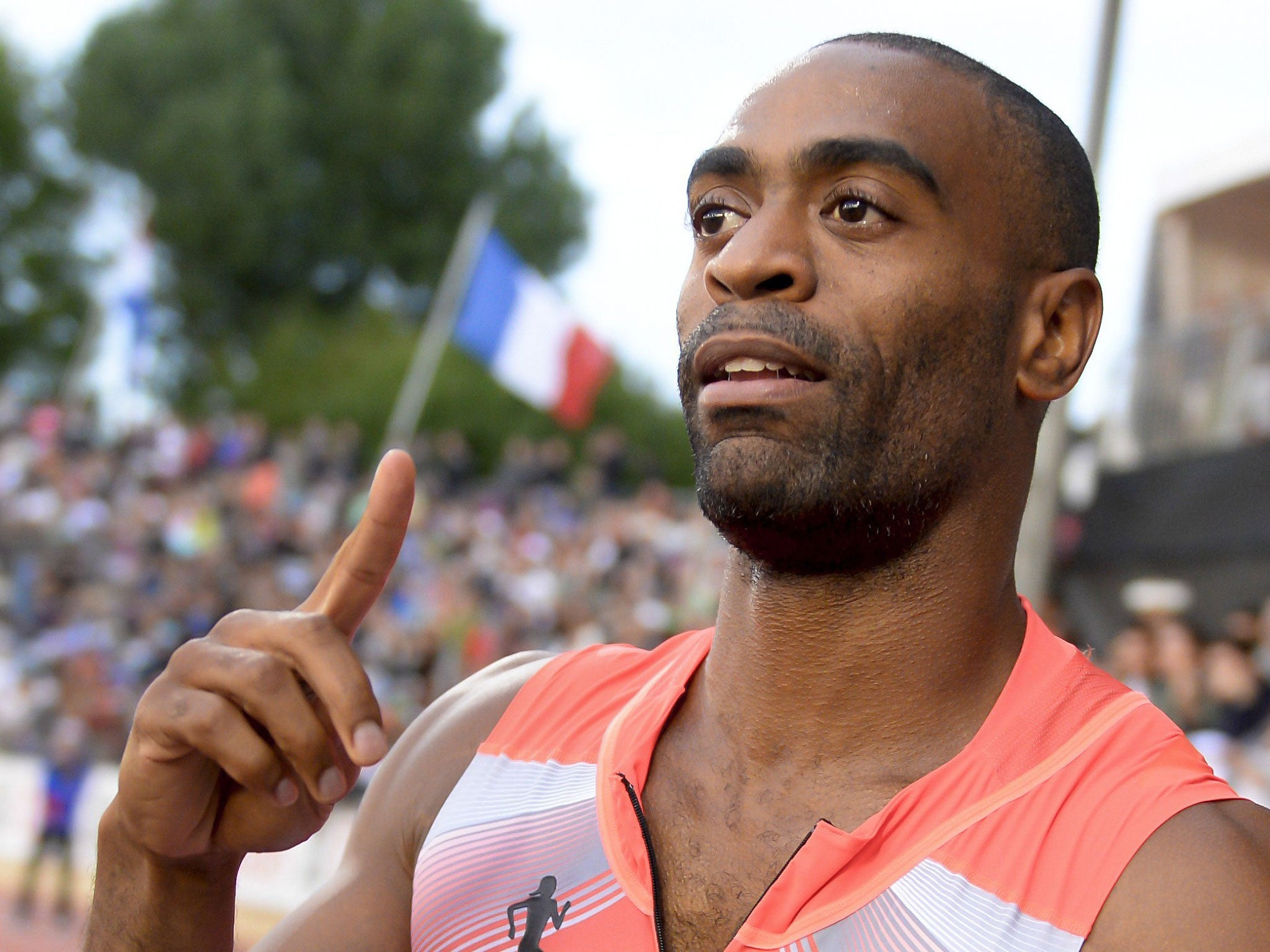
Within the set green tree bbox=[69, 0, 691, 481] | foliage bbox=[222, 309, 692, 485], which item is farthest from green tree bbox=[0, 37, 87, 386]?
foliage bbox=[222, 309, 692, 485]

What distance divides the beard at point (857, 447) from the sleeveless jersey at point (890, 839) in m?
0.31

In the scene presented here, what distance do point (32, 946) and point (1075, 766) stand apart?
10.1m

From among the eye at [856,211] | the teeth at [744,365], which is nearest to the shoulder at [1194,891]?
the teeth at [744,365]

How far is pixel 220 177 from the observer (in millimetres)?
35625

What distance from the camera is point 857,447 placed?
6.35ft

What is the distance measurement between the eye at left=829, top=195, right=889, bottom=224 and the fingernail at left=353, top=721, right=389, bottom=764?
1013 mm

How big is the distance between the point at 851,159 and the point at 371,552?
919 millimetres

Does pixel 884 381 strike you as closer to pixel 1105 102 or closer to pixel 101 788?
pixel 1105 102

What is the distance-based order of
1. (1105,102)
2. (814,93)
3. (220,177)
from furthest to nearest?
1. (220,177)
2. (1105,102)
3. (814,93)

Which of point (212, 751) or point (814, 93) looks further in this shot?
point (814, 93)

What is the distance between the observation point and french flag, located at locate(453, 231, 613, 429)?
1152 cm

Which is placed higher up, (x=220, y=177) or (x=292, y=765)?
(x=220, y=177)

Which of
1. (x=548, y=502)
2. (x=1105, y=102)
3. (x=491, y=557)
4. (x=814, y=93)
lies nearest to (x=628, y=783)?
(x=814, y=93)

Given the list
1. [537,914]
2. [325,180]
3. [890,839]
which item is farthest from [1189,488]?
[325,180]
